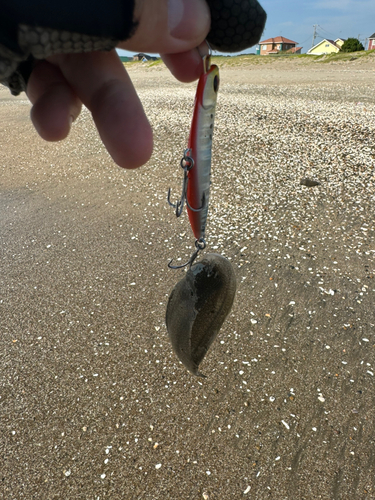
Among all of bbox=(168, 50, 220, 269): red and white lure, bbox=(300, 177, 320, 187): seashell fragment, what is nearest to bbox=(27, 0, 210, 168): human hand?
bbox=(168, 50, 220, 269): red and white lure

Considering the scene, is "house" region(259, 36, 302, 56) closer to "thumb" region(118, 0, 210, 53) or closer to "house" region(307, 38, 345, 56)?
"house" region(307, 38, 345, 56)

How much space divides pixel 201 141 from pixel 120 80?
15.6 inches

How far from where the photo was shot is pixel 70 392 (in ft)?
8.12

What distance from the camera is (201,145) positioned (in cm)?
116

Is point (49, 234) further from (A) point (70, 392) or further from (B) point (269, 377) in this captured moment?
(B) point (269, 377)

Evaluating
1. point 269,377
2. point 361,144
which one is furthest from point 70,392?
point 361,144

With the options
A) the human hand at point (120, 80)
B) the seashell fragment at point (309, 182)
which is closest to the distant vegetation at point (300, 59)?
the seashell fragment at point (309, 182)

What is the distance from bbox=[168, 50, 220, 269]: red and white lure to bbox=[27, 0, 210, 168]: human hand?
11 centimetres

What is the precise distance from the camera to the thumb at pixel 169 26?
94 centimetres

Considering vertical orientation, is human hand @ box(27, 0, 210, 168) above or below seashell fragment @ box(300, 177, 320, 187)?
above

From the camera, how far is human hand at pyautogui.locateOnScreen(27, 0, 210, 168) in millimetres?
1000

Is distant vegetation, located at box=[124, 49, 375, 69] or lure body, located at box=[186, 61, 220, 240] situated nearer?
lure body, located at box=[186, 61, 220, 240]

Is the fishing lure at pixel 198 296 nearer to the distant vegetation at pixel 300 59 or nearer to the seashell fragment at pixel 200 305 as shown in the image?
the seashell fragment at pixel 200 305

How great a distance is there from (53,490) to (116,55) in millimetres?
2126
